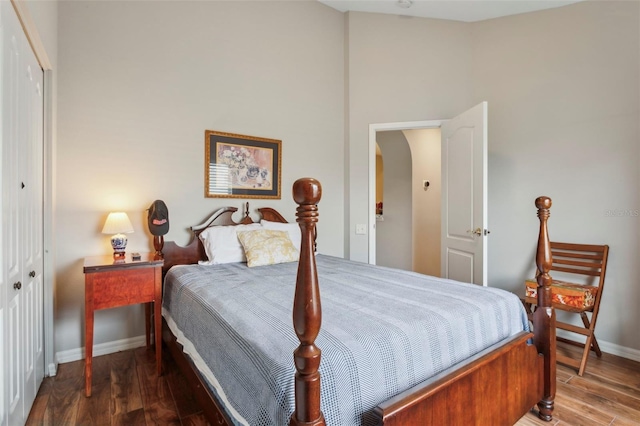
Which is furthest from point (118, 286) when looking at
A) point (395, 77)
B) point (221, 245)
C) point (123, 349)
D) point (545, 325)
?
point (395, 77)

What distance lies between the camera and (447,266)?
334cm

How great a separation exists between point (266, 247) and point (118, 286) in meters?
1.02

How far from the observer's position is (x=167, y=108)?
2.78 meters

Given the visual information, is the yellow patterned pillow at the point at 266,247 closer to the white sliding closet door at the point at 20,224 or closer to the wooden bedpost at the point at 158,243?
the wooden bedpost at the point at 158,243

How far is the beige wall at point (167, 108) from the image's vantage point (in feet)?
7.98

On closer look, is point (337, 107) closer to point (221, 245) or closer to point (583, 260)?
point (221, 245)

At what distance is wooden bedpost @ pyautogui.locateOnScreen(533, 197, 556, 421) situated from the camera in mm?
1674

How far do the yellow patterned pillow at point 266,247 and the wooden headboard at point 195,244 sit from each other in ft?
1.23

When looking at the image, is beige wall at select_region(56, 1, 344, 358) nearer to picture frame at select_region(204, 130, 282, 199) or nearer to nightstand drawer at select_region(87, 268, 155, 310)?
picture frame at select_region(204, 130, 282, 199)

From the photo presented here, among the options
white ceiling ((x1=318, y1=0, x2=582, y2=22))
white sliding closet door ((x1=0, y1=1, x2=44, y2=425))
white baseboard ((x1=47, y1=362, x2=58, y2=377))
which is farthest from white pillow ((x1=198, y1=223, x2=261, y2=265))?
white ceiling ((x1=318, y1=0, x2=582, y2=22))

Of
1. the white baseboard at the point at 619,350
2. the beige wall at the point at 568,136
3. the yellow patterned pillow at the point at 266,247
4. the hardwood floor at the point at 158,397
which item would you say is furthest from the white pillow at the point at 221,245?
the white baseboard at the point at 619,350

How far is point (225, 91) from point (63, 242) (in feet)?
5.95

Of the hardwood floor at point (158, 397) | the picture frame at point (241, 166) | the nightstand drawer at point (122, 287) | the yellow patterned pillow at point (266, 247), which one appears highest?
the picture frame at point (241, 166)

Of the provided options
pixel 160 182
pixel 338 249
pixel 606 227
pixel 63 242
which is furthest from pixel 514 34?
pixel 63 242
